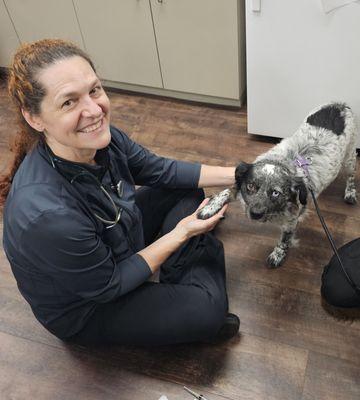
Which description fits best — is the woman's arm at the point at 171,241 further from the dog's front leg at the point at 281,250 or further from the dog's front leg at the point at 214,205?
the dog's front leg at the point at 281,250

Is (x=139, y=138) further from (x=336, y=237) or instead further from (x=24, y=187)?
(x=24, y=187)

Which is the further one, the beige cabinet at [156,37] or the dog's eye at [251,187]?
the beige cabinet at [156,37]

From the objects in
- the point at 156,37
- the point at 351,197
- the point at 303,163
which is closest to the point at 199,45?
the point at 156,37

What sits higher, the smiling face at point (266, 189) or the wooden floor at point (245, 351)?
the smiling face at point (266, 189)

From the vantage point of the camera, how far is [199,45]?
265 centimetres

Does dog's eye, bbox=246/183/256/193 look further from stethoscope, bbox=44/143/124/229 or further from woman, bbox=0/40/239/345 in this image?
stethoscope, bbox=44/143/124/229

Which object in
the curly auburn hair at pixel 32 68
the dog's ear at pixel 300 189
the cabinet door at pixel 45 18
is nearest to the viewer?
the curly auburn hair at pixel 32 68

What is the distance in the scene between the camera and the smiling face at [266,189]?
5.59ft

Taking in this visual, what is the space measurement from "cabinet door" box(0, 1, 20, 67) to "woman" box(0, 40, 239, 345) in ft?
6.45

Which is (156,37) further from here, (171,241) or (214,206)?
(171,241)

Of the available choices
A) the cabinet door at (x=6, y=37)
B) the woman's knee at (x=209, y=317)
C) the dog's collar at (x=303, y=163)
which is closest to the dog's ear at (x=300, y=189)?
the dog's collar at (x=303, y=163)

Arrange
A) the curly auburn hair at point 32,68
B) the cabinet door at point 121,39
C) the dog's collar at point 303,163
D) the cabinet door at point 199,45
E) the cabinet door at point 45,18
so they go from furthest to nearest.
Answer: the cabinet door at point 45,18
the cabinet door at point 121,39
the cabinet door at point 199,45
the dog's collar at point 303,163
the curly auburn hair at point 32,68

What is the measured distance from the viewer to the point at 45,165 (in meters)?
1.32

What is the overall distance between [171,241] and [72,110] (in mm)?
648
